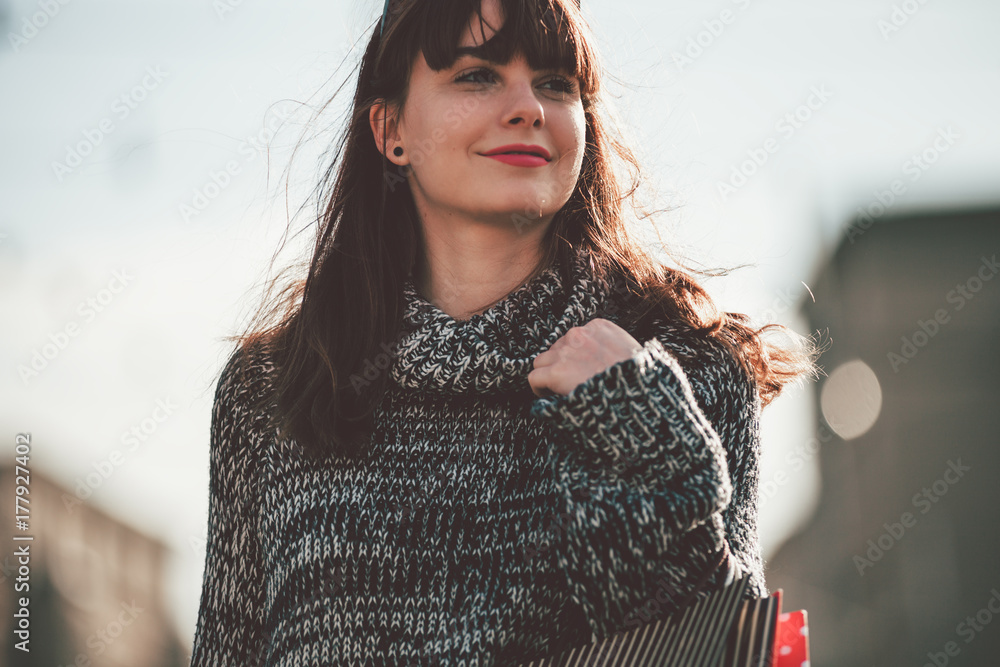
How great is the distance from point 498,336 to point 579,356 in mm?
309

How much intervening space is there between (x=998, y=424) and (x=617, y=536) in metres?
29.1

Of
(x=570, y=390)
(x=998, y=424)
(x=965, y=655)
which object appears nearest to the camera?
(x=570, y=390)

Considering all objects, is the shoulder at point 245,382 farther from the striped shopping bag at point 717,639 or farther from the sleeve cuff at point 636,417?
the striped shopping bag at point 717,639

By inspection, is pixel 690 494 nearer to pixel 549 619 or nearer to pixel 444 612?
pixel 549 619

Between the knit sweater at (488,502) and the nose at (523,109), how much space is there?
1.25 feet

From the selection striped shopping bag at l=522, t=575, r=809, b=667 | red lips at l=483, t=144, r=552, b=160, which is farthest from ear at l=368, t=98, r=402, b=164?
striped shopping bag at l=522, t=575, r=809, b=667

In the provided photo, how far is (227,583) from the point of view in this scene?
226 centimetres

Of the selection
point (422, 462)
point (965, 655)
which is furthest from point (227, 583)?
point (965, 655)
